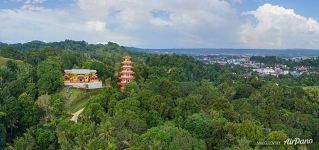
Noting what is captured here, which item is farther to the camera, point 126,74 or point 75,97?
point 126,74

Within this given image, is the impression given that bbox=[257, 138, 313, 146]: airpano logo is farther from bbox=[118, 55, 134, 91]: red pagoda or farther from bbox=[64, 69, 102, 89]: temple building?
bbox=[64, 69, 102, 89]: temple building

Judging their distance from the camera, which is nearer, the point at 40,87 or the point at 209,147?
the point at 209,147

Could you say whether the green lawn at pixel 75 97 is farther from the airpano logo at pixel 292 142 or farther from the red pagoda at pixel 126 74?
the airpano logo at pixel 292 142

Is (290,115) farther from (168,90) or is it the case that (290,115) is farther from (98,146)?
(98,146)

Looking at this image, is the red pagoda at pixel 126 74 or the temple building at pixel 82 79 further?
the red pagoda at pixel 126 74

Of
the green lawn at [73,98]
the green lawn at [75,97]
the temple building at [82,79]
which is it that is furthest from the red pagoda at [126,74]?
the green lawn at [75,97]

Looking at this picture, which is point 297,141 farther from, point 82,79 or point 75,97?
point 82,79

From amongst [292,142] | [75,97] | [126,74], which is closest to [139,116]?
[292,142]

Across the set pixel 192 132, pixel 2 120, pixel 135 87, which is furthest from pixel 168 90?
pixel 2 120
